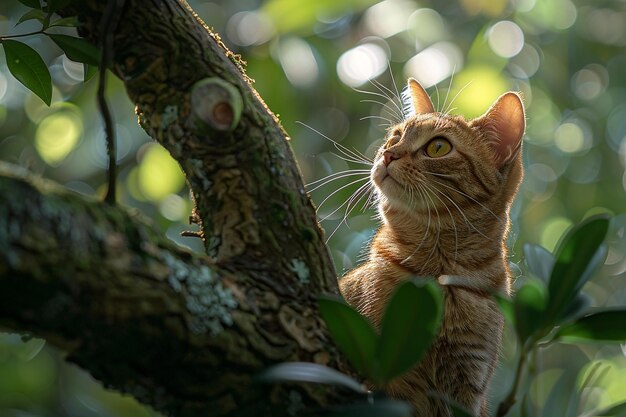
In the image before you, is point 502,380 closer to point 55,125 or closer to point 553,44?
point 553,44

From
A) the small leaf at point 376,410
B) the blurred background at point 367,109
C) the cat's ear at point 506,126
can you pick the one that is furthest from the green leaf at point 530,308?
the blurred background at point 367,109

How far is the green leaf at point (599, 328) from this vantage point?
1.29 m

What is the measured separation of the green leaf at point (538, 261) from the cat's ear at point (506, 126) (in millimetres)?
1324

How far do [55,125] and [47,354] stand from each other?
1.63m

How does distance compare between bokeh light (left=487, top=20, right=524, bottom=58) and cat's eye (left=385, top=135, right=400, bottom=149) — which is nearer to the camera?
cat's eye (left=385, top=135, right=400, bottom=149)

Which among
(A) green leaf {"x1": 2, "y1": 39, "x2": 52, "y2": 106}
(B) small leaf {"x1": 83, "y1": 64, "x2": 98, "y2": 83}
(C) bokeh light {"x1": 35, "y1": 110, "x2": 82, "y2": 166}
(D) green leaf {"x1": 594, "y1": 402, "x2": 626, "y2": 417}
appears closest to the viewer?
(D) green leaf {"x1": 594, "y1": 402, "x2": 626, "y2": 417}

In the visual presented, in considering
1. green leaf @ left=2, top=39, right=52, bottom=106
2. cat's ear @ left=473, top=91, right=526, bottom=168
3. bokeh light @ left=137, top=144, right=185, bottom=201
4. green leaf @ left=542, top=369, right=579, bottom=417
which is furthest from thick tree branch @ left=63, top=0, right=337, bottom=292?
bokeh light @ left=137, top=144, right=185, bottom=201

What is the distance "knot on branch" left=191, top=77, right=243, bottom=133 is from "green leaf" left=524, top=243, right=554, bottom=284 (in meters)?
0.61

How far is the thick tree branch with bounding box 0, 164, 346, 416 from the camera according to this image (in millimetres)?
1077

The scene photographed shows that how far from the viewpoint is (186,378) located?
1.25 m

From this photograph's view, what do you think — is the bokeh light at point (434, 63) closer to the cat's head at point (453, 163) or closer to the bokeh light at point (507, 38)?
the bokeh light at point (507, 38)

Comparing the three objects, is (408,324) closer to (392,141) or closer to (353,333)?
(353,333)

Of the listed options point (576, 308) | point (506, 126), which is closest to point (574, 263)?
point (576, 308)

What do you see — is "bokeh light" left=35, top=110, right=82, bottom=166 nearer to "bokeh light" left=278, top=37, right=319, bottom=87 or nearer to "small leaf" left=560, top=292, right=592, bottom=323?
"bokeh light" left=278, top=37, right=319, bottom=87
